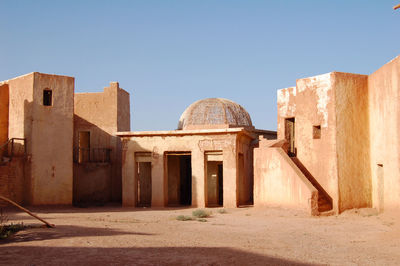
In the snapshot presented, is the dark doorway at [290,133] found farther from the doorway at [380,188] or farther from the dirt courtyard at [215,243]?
the dirt courtyard at [215,243]

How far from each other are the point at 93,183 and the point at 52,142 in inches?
165

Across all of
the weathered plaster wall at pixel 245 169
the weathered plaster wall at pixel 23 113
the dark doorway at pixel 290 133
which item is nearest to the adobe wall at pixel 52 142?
the weathered plaster wall at pixel 23 113

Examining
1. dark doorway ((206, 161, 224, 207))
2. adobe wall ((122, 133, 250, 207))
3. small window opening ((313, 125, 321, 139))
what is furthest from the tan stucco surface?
small window opening ((313, 125, 321, 139))

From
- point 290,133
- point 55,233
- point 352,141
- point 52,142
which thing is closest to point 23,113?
point 52,142

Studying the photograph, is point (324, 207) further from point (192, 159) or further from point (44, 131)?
point (44, 131)

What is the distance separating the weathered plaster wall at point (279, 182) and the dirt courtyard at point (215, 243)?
1.09 metres

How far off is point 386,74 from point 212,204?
32.9ft

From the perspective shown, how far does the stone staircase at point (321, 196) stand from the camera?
1491cm

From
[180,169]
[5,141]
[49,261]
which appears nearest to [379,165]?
[180,169]

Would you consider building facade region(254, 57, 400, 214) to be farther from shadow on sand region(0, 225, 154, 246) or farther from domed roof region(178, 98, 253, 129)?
domed roof region(178, 98, 253, 129)

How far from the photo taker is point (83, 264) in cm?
691

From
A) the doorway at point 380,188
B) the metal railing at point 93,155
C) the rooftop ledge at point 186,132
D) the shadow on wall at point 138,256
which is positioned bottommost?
the shadow on wall at point 138,256

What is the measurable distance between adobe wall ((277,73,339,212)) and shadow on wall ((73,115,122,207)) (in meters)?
10.5

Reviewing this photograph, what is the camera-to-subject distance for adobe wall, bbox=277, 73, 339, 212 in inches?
606
